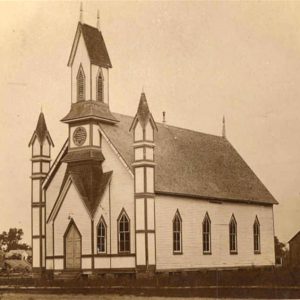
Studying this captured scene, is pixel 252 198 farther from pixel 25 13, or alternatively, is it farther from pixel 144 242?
pixel 25 13

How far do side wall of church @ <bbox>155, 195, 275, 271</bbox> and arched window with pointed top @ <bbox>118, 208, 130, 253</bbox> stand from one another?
150 centimetres

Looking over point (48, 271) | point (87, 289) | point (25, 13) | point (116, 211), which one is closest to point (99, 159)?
point (116, 211)

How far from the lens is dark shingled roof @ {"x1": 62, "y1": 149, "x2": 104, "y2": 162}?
132 ft

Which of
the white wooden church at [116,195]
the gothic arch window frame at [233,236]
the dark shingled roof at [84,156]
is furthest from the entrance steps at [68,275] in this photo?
the gothic arch window frame at [233,236]

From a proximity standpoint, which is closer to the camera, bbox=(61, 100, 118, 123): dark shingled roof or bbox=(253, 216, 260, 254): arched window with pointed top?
bbox=(61, 100, 118, 123): dark shingled roof

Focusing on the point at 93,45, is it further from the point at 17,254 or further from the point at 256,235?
the point at 17,254

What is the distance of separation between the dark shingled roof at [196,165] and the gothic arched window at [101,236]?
11.0 feet

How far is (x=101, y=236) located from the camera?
39.5 m

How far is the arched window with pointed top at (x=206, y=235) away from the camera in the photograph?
1708 inches

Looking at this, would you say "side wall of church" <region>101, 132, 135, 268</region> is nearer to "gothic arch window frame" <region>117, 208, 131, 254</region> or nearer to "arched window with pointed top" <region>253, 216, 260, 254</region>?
"gothic arch window frame" <region>117, 208, 131, 254</region>

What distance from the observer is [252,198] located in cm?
4869

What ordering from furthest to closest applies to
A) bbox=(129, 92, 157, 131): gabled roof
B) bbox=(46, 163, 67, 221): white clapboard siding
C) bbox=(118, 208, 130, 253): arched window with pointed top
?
1. bbox=(46, 163, 67, 221): white clapboard siding
2. bbox=(118, 208, 130, 253): arched window with pointed top
3. bbox=(129, 92, 157, 131): gabled roof

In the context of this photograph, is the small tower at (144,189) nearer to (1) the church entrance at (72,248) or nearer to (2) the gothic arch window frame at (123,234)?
(2) the gothic arch window frame at (123,234)

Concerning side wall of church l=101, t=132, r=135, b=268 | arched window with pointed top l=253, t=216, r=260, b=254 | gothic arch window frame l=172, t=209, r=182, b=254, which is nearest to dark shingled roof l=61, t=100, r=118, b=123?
side wall of church l=101, t=132, r=135, b=268
